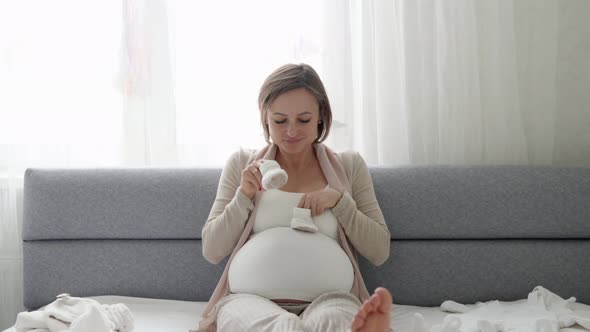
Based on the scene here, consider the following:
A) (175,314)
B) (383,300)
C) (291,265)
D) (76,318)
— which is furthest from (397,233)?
(76,318)

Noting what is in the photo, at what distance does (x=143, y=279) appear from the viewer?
7.32 ft

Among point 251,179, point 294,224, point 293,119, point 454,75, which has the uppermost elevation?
point 454,75

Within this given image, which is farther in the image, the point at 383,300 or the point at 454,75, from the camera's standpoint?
the point at 454,75

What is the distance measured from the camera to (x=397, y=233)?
2217mm

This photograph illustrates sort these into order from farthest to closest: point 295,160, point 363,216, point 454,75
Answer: point 454,75
point 295,160
point 363,216

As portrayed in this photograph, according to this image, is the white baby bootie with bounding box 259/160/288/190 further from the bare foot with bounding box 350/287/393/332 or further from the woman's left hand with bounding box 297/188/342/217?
the bare foot with bounding box 350/287/393/332

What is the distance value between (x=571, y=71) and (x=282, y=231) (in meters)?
1.34

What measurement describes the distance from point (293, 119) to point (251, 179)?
0.21 metres

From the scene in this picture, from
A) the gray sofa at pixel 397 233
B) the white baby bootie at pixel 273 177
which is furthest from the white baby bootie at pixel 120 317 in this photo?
the white baby bootie at pixel 273 177

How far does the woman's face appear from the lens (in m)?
1.94

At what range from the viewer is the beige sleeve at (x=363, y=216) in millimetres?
1939

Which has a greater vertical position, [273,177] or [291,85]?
[291,85]

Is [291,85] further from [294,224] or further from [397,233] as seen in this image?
[397,233]

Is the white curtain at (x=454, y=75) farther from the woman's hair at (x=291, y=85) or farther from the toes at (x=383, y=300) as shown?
the toes at (x=383, y=300)
